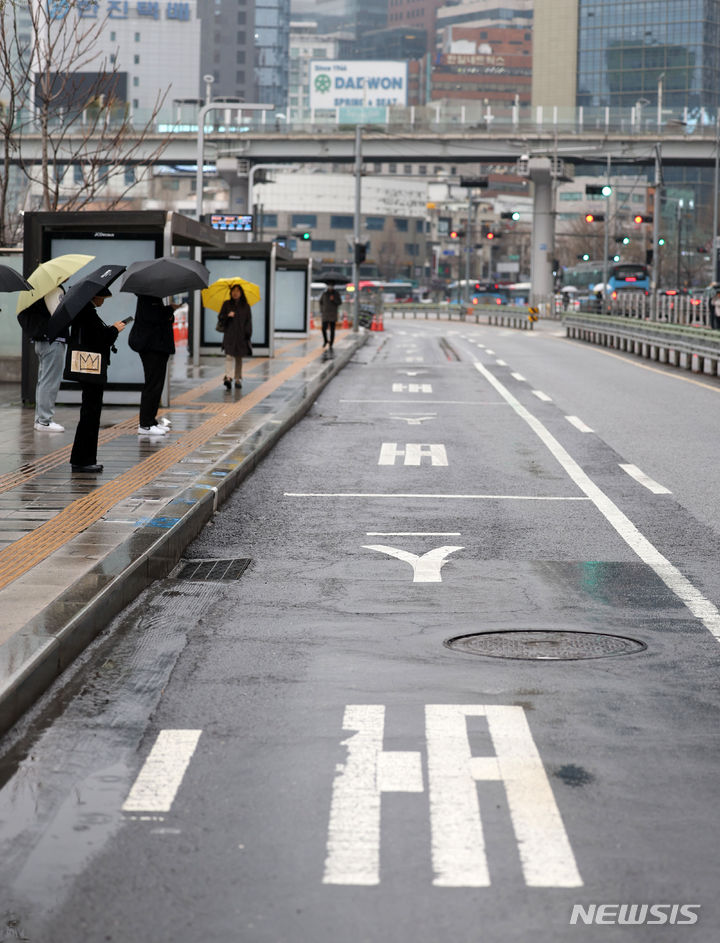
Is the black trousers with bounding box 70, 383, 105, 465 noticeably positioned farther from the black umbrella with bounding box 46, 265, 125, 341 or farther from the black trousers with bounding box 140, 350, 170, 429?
the black trousers with bounding box 140, 350, 170, 429

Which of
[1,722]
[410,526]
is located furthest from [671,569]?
[1,722]

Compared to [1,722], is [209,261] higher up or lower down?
higher up

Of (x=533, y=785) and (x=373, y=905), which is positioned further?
(x=533, y=785)

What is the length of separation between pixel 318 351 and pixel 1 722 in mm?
32551

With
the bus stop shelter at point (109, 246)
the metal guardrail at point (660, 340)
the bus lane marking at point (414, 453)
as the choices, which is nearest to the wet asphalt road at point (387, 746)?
the bus lane marking at point (414, 453)

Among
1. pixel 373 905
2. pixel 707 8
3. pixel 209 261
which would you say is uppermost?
pixel 707 8

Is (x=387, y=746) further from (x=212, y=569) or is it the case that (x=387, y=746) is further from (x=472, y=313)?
(x=472, y=313)

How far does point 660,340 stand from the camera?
39.1m

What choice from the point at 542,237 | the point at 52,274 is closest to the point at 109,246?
the point at 52,274

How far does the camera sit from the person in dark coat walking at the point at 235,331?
73.7ft

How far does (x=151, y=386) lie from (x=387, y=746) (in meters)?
10.7

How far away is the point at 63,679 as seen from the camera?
21.4ft

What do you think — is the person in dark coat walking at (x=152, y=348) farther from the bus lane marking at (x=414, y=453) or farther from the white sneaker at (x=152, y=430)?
the bus lane marking at (x=414, y=453)

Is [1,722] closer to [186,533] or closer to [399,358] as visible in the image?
[186,533]
